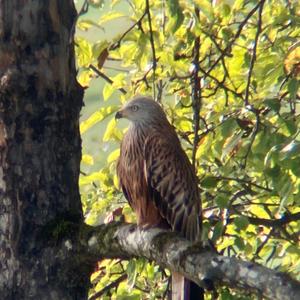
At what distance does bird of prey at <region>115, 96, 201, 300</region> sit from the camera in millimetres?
5578

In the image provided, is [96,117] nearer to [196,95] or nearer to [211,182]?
[196,95]

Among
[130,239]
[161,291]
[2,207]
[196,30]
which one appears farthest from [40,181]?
[161,291]

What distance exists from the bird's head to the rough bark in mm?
1463

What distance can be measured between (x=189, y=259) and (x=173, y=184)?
1.85m

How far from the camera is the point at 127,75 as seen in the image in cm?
636

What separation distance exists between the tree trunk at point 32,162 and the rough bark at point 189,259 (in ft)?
0.68

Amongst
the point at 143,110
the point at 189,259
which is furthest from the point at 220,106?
the point at 189,259

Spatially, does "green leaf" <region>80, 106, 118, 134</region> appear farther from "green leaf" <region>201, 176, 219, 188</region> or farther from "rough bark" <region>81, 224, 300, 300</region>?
"rough bark" <region>81, 224, 300, 300</region>

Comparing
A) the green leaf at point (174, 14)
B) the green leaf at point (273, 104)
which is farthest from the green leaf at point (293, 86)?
the green leaf at point (174, 14)

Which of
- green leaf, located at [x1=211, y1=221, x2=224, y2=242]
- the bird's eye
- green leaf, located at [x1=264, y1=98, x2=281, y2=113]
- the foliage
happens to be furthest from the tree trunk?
the bird's eye

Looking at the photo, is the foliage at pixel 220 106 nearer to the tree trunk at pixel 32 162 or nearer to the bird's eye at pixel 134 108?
the bird's eye at pixel 134 108

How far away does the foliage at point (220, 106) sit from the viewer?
487 centimetres

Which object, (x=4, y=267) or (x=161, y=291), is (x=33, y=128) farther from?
(x=161, y=291)

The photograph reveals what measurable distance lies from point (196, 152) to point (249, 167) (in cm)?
35
